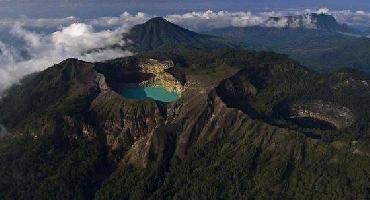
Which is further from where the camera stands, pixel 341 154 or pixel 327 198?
pixel 341 154

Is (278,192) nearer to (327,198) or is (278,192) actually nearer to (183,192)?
(327,198)

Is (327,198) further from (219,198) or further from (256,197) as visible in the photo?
(219,198)

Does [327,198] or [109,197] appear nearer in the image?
[327,198]

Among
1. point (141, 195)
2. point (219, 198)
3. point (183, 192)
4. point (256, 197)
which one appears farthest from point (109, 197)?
point (256, 197)

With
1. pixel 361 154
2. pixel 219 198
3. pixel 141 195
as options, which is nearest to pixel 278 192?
pixel 219 198

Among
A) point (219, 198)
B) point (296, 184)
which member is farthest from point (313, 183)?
point (219, 198)

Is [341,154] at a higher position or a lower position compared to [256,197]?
higher

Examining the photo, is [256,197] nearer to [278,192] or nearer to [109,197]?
[278,192]
